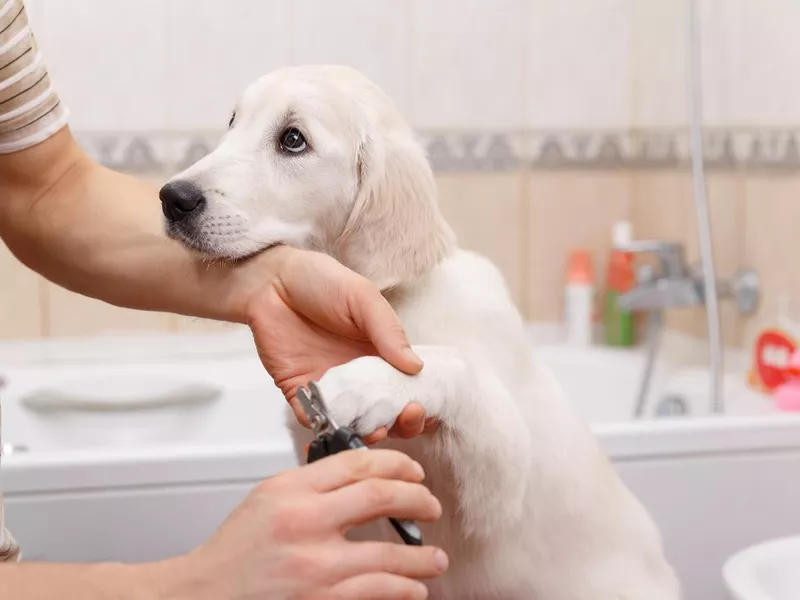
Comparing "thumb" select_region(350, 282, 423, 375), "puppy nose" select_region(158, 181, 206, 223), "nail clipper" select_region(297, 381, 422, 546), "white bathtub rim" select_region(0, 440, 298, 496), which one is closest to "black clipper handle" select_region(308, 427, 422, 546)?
"nail clipper" select_region(297, 381, 422, 546)

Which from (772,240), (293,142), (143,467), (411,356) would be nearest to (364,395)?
(411,356)

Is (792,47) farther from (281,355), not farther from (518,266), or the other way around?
(281,355)

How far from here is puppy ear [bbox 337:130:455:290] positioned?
3.15ft

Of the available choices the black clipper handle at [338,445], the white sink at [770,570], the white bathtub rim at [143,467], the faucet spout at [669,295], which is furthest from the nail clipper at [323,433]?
the faucet spout at [669,295]

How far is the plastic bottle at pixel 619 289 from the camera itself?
2.32 meters

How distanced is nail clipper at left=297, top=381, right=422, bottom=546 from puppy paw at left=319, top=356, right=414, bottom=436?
77mm

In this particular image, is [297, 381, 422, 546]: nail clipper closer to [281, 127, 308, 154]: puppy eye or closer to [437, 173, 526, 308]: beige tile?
[281, 127, 308, 154]: puppy eye

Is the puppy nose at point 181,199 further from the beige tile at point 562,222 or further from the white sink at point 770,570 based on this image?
the beige tile at point 562,222

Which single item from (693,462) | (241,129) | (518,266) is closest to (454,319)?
(241,129)

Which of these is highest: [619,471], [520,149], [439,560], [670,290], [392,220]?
[520,149]

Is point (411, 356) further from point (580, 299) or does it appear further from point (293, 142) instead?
point (580, 299)

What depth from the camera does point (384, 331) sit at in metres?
0.75

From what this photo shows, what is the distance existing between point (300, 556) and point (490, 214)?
1884 mm

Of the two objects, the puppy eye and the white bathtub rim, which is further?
the white bathtub rim
